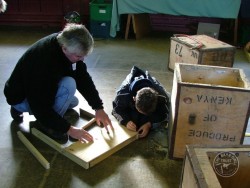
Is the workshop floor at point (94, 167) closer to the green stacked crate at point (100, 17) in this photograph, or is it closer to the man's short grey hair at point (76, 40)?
the man's short grey hair at point (76, 40)

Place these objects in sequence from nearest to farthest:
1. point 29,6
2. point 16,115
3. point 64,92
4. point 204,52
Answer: point 64,92
point 16,115
point 204,52
point 29,6

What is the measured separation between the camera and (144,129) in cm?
218

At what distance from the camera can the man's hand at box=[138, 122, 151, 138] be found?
2.18m

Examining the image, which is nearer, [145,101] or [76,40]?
[76,40]

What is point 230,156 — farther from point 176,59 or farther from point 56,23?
point 56,23

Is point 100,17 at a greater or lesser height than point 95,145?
greater

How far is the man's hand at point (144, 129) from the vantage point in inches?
85.7

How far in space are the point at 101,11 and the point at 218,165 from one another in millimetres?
3921

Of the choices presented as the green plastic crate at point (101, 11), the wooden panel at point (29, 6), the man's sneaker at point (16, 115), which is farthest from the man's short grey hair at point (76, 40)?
the wooden panel at point (29, 6)

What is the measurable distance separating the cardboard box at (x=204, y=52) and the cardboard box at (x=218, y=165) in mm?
1926

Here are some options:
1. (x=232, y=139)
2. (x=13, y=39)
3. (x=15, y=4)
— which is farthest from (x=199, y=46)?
(x=15, y=4)

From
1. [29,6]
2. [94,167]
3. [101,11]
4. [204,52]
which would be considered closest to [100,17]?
[101,11]

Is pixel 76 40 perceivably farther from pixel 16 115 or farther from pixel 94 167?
pixel 16 115

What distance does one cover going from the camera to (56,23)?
5.34m
